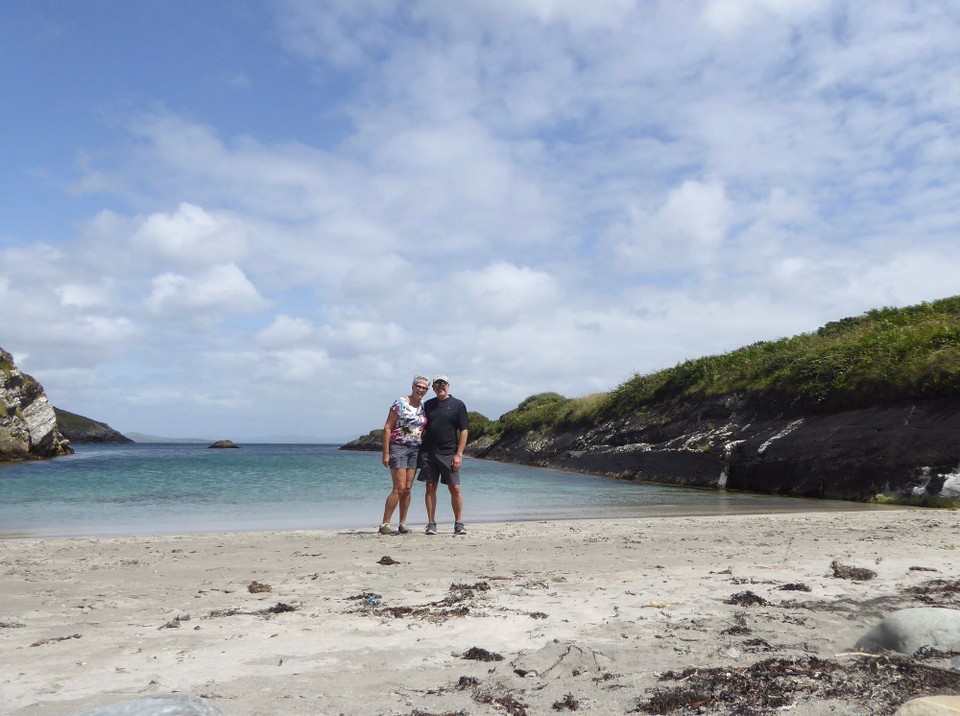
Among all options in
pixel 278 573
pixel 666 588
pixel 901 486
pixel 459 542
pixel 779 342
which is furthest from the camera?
pixel 779 342

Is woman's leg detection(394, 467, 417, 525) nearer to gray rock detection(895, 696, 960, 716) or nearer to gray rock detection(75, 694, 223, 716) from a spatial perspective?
gray rock detection(75, 694, 223, 716)

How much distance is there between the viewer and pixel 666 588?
569cm

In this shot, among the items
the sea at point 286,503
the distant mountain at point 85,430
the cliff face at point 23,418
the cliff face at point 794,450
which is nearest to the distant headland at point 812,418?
the cliff face at point 794,450

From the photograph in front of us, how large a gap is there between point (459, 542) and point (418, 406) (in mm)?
2014

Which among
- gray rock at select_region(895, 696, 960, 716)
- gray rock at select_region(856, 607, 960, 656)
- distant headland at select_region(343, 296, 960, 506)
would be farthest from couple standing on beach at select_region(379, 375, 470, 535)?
distant headland at select_region(343, 296, 960, 506)

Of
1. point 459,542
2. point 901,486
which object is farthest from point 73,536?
point 901,486

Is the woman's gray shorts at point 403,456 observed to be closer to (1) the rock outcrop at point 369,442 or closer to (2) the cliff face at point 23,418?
(2) the cliff face at point 23,418

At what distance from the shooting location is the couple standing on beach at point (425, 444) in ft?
31.0

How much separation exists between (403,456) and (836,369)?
13.0 metres

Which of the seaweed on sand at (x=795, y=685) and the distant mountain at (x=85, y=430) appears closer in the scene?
the seaweed on sand at (x=795, y=685)

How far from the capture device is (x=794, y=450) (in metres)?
17.0

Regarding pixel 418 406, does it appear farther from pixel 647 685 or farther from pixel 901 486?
pixel 901 486

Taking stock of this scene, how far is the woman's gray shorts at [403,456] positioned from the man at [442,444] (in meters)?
0.23

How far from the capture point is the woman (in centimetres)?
943
